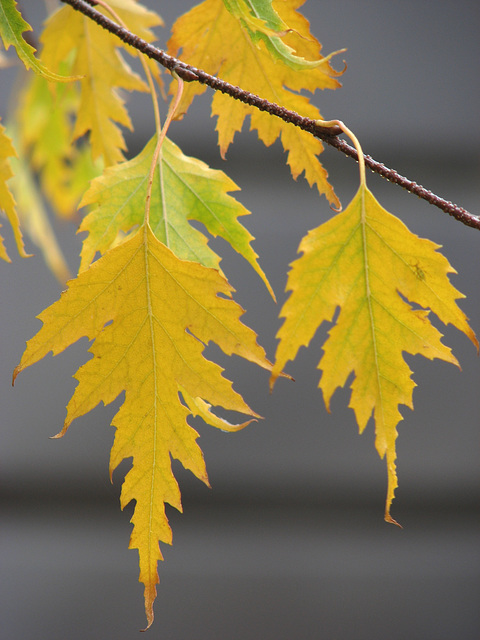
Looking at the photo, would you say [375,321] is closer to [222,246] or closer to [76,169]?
[76,169]

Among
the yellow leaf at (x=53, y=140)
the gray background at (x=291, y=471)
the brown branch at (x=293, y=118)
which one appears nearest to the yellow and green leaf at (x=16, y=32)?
the brown branch at (x=293, y=118)

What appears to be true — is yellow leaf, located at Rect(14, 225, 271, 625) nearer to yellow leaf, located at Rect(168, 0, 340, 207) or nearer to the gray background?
yellow leaf, located at Rect(168, 0, 340, 207)

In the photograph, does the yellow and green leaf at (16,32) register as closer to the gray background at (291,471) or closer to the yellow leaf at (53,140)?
the yellow leaf at (53,140)

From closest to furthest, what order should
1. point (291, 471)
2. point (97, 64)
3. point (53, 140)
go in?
point (97, 64) → point (53, 140) → point (291, 471)

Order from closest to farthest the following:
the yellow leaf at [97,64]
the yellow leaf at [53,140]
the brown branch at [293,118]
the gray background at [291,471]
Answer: the brown branch at [293,118], the yellow leaf at [97,64], the yellow leaf at [53,140], the gray background at [291,471]

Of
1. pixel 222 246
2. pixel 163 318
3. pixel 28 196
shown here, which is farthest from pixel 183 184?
pixel 222 246

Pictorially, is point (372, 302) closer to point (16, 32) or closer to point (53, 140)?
point (16, 32)

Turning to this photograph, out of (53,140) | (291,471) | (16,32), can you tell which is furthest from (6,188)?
(291,471)

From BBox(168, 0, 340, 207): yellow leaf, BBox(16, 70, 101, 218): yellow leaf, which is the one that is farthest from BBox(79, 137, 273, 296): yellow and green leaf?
BBox(16, 70, 101, 218): yellow leaf
